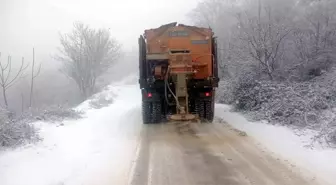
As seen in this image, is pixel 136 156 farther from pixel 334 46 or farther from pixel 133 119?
pixel 334 46

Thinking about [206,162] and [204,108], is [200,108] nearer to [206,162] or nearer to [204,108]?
[204,108]

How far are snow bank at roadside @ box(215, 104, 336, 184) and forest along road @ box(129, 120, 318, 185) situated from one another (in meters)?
0.37

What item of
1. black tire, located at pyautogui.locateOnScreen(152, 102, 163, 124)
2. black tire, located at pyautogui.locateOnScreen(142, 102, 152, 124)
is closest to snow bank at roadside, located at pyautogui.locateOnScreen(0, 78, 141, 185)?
black tire, located at pyautogui.locateOnScreen(142, 102, 152, 124)

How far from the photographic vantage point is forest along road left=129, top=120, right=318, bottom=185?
6344 millimetres

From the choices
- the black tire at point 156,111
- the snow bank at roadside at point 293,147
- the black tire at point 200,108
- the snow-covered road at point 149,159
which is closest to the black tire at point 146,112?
the black tire at point 156,111

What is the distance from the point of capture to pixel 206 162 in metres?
7.49

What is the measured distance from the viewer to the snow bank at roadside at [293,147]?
6.77 metres

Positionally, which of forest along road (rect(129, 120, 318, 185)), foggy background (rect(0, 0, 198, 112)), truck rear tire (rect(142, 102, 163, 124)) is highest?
foggy background (rect(0, 0, 198, 112))

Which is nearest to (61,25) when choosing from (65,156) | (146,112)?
(146,112)

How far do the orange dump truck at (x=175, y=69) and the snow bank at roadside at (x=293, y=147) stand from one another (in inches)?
59.4

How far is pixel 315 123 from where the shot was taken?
10086 millimetres

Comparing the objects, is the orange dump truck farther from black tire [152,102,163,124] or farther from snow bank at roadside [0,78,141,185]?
snow bank at roadside [0,78,141,185]

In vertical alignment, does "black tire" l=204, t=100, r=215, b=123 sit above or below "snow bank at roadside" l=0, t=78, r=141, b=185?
above

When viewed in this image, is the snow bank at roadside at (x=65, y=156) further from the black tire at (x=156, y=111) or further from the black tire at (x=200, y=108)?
the black tire at (x=200, y=108)
